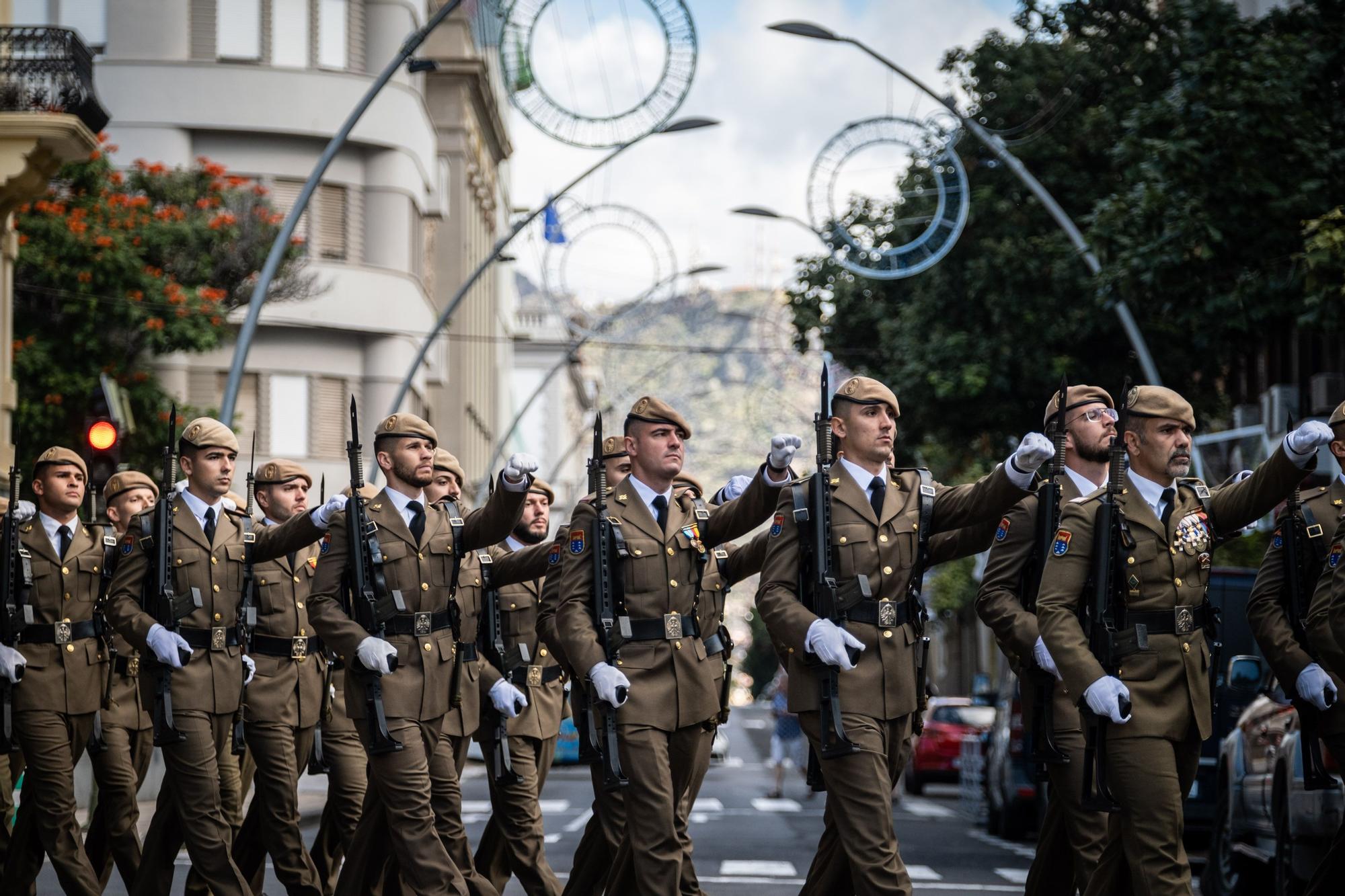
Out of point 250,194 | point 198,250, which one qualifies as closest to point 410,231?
point 250,194

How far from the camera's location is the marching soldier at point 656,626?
9.22 metres

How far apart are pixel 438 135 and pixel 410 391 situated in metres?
14.0

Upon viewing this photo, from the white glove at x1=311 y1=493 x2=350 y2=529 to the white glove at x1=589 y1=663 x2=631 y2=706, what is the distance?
1.86m

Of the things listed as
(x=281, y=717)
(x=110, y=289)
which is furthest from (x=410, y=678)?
(x=110, y=289)

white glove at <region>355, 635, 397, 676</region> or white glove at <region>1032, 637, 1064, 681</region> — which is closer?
white glove at <region>1032, 637, 1064, 681</region>

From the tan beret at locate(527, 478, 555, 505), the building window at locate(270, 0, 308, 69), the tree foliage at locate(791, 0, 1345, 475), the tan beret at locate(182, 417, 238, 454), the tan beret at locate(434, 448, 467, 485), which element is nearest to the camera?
the tan beret at locate(182, 417, 238, 454)

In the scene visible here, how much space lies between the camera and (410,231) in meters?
44.2

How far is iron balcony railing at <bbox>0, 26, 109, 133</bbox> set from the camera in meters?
24.6

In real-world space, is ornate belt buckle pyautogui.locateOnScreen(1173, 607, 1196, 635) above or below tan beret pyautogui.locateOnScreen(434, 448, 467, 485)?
below

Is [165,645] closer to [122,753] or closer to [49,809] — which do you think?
[49,809]

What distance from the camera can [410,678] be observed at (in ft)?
33.0

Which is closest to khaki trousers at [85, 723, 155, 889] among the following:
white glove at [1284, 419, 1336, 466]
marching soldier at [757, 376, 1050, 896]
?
marching soldier at [757, 376, 1050, 896]

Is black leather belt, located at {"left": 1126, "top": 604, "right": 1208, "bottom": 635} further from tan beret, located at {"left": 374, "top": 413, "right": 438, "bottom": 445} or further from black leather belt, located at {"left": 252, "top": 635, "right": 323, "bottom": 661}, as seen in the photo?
black leather belt, located at {"left": 252, "top": 635, "right": 323, "bottom": 661}

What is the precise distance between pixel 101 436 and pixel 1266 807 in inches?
379
